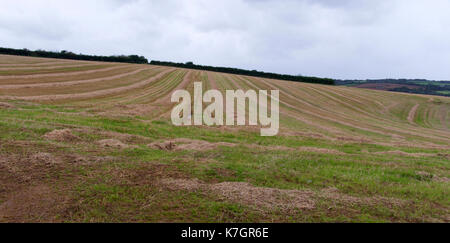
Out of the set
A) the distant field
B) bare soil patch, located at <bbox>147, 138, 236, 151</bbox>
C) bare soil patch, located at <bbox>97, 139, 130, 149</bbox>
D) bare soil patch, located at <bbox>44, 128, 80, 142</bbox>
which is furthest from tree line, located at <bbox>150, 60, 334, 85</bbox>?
bare soil patch, located at <bbox>44, 128, 80, 142</bbox>

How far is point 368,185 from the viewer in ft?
24.0

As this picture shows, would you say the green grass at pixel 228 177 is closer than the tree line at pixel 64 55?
Yes

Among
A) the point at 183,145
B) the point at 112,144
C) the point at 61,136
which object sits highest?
the point at 61,136

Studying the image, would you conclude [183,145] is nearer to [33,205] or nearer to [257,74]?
[33,205]

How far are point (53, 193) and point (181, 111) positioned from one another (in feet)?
50.9

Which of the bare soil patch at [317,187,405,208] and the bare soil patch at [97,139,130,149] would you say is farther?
the bare soil patch at [97,139,130,149]

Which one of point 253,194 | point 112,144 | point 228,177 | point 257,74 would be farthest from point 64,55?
point 253,194

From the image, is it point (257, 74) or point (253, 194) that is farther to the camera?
point (257, 74)

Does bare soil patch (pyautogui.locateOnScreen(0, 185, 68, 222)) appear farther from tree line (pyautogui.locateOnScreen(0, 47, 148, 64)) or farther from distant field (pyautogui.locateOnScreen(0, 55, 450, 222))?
tree line (pyautogui.locateOnScreen(0, 47, 148, 64))

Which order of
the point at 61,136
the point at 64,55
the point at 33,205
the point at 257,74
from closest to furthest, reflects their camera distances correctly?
the point at 33,205 < the point at 61,136 < the point at 64,55 < the point at 257,74

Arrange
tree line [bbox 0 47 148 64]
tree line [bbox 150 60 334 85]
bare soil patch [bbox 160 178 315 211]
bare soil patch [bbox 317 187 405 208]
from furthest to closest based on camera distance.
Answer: tree line [bbox 150 60 334 85] < tree line [bbox 0 47 148 64] < bare soil patch [bbox 317 187 405 208] < bare soil patch [bbox 160 178 315 211]

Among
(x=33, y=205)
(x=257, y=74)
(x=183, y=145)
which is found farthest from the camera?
(x=257, y=74)

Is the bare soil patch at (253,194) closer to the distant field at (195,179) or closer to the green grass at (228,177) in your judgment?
the distant field at (195,179)

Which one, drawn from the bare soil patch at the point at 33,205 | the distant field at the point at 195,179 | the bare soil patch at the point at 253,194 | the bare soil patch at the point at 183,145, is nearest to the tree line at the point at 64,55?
the distant field at the point at 195,179
